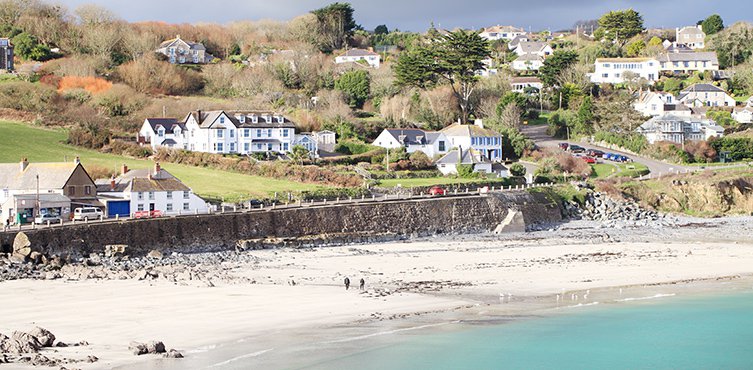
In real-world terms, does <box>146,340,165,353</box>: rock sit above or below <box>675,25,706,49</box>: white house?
below

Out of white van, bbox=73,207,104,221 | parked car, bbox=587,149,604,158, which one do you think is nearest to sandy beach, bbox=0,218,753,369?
white van, bbox=73,207,104,221

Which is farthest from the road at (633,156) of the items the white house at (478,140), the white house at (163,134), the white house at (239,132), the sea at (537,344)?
the sea at (537,344)

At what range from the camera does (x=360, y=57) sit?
9356cm

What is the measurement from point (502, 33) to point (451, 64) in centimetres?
5430

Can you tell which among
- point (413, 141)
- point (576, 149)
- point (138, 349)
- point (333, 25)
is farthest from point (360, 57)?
point (138, 349)

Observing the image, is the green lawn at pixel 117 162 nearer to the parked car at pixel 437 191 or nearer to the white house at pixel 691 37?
the parked car at pixel 437 191

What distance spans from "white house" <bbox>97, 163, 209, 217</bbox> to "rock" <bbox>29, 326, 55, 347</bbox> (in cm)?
1999

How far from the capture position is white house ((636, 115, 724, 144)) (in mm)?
72812

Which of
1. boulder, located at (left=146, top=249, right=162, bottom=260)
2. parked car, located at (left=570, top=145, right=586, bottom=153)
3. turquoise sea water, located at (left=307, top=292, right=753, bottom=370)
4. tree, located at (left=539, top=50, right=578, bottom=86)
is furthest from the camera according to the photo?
tree, located at (left=539, top=50, right=578, bottom=86)

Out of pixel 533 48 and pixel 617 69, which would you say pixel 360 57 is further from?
pixel 617 69

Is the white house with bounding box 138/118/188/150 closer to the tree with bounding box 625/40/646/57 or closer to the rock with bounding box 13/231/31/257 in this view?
A: the rock with bounding box 13/231/31/257

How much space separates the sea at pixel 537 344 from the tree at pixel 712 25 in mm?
95238

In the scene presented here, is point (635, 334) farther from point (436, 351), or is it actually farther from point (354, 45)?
point (354, 45)

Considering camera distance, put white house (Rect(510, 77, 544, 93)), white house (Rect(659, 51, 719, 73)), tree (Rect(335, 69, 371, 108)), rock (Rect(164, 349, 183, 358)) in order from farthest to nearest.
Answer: white house (Rect(659, 51, 719, 73)), white house (Rect(510, 77, 544, 93)), tree (Rect(335, 69, 371, 108)), rock (Rect(164, 349, 183, 358))
